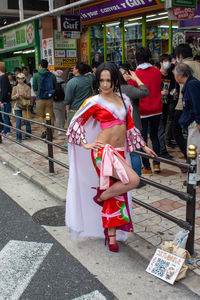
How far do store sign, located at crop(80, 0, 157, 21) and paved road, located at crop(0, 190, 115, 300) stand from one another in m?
7.76

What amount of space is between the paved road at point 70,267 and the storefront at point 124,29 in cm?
756

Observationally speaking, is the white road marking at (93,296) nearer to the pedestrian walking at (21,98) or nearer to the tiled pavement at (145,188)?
the tiled pavement at (145,188)

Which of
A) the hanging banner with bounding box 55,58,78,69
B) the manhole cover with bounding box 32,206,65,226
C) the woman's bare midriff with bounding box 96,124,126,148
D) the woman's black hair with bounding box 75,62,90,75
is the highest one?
the hanging banner with bounding box 55,58,78,69

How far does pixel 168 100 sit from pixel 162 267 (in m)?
4.60

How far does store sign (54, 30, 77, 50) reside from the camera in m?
13.1

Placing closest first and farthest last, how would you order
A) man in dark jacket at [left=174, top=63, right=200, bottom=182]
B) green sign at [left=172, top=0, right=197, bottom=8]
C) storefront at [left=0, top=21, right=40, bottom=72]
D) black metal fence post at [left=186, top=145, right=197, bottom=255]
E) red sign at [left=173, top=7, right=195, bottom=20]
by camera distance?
black metal fence post at [left=186, top=145, right=197, bottom=255]
man in dark jacket at [left=174, top=63, right=200, bottom=182]
green sign at [left=172, top=0, right=197, bottom=8]
red sign at [left=173, top=7, right=195, bottom=20]
storefront at [left=0, top=21, right=40, bottom=72]

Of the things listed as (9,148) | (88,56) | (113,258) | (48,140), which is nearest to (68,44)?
(88,56)

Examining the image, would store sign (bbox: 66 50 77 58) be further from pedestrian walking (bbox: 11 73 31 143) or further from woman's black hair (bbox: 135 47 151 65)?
woman's black hair (bbox: 135 47 151 65)

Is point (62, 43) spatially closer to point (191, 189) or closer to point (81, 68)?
point (81, 68)

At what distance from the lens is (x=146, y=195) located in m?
4.95

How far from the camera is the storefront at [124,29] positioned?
1009 centimetres

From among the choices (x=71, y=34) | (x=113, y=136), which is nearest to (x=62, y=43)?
→ (x=71, y=34)

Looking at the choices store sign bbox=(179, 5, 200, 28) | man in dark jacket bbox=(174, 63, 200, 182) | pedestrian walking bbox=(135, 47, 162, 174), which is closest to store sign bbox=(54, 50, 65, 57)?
store sign bbox=(179, 5, 200, 28)

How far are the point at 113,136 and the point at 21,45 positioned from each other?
13454 millimetres
